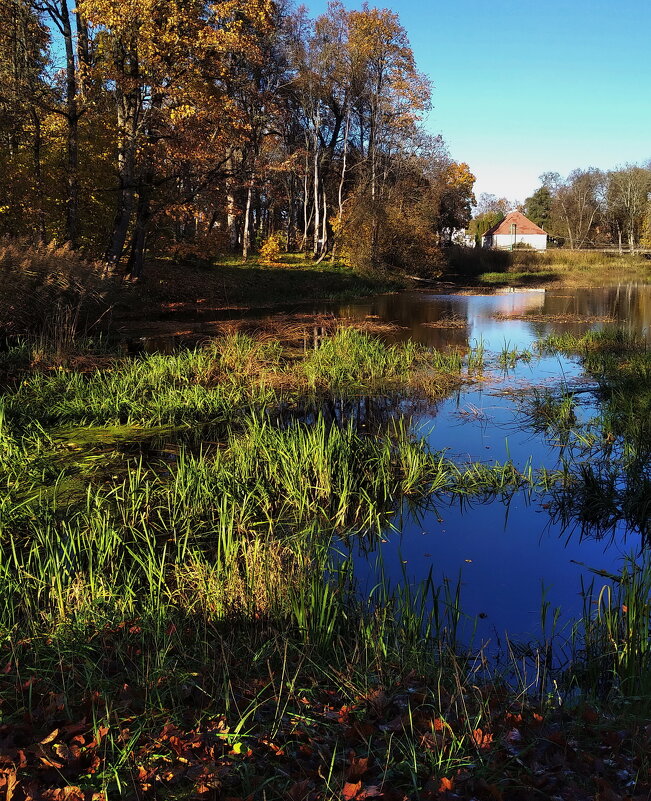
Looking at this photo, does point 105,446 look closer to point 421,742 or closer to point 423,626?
point 423,626

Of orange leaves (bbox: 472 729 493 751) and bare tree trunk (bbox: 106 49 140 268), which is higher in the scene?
bare tree trunk (bbox: 106 49 140 268)

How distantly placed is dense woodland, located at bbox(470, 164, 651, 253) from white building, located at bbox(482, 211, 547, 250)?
2.51 metres

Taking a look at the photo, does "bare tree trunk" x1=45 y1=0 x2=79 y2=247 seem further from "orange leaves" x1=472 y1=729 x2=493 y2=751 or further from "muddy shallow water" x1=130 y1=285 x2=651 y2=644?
"orange leaves" x1=472 y1=729 x2=493 y2=751

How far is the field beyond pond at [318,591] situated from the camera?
100 inches

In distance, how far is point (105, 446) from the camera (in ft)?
23.6

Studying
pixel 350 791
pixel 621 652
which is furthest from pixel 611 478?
pixel 350 791

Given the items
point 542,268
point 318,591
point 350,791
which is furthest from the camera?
point 542,268

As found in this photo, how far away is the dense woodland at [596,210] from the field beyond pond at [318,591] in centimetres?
6782

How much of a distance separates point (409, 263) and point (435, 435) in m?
31.1

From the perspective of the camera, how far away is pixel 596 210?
7619cm

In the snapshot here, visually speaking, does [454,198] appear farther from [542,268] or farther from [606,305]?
[606,305]

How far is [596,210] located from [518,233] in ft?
30.0

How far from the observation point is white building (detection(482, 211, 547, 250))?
79.4m

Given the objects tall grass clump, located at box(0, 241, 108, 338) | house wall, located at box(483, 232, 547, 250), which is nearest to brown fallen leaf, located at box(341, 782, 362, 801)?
tall grass clump, located at box(0, 241, 108, 338)
